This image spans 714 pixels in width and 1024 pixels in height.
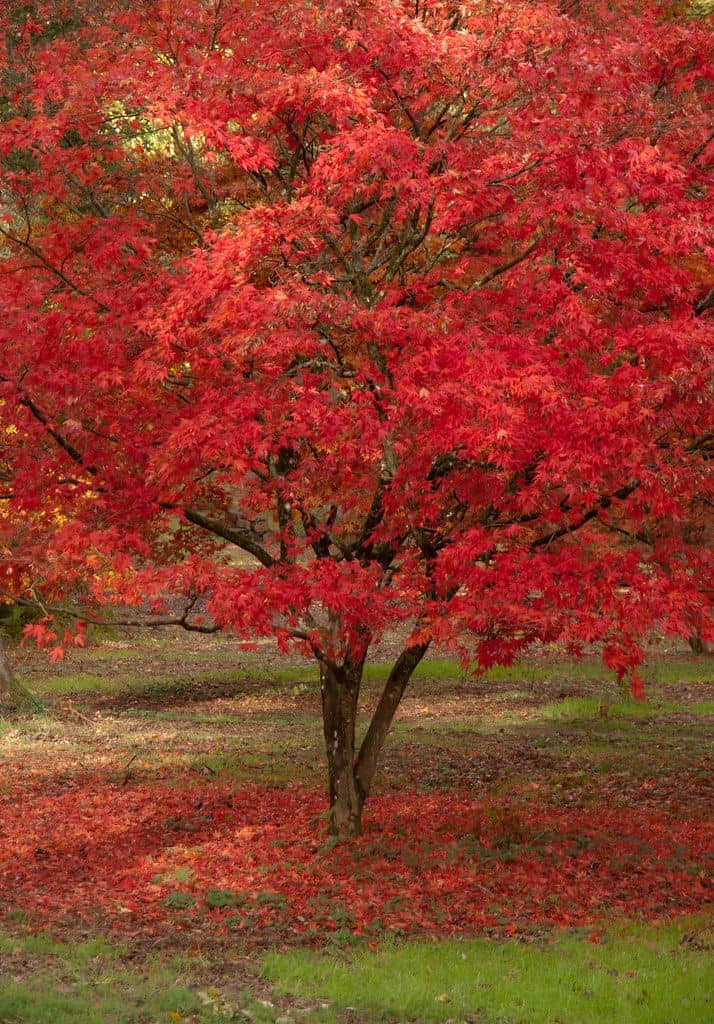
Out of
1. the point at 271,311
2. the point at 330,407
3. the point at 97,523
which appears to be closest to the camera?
the point at 271,311

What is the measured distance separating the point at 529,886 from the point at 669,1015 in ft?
10.9

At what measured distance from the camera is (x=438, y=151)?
9.06 meters

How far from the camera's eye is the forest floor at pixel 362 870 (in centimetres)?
746

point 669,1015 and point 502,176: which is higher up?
point 502,176

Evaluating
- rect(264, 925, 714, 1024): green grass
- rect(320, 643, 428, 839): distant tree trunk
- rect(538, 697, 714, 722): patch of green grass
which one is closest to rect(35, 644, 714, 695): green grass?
rect(538, 697, 714, 722): patch of green grass

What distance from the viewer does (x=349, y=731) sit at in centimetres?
1136

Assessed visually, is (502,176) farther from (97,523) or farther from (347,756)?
(347,756)

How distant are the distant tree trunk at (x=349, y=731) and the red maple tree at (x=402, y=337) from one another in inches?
10.6

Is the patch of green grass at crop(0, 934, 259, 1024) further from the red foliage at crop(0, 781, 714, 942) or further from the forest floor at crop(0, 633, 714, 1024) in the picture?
the red foliage at crop(0, 781, 714, 942)

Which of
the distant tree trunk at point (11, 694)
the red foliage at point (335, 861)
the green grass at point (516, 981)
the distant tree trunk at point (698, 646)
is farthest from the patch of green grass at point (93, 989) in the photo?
the distant tree trunk at point (698, 646)

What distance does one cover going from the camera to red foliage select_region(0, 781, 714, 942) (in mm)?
9500

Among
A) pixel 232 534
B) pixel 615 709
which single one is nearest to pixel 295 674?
pixel 615 709

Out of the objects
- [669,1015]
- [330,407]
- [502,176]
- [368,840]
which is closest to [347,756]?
[368,840]

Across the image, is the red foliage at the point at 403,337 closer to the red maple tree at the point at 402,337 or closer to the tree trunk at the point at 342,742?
the red maple tree at the point at 402,337
